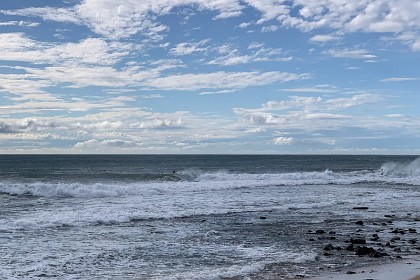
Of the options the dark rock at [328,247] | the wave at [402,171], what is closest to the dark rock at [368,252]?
the dark rock at [328,247]

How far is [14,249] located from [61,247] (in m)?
1.36

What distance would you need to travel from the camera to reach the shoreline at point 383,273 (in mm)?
10414

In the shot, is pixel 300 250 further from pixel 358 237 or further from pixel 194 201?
pixel 194 201

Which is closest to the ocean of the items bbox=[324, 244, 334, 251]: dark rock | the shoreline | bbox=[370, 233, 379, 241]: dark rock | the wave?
bbox=[324, 244, 334, 251]: dark rock

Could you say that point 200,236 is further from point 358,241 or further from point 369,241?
point 369,241

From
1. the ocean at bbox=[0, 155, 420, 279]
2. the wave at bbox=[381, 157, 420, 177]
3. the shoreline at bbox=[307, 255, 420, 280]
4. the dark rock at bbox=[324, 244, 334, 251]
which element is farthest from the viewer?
the wave at bbox=[381, 157, 420, 177]

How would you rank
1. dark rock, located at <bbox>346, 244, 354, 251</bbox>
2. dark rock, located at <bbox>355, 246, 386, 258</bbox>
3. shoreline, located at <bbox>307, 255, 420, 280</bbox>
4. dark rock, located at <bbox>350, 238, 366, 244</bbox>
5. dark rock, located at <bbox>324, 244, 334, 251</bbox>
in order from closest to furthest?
1. shoreline, located at <bbox>307, 255, 420, 280</bbox>
2. dark rock, located at <bbox>355, 246, 386, 258</bbox>
3. dark rock, located at <bbox>346, 244, 354, 251</bbox>
4. dark rock, located at <bbox>324, 244, 334, 251</bbox>
5. dark rock, located at <bbox>350, 238, 366, 244</bbox>

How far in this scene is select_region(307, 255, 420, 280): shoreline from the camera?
1041 cm

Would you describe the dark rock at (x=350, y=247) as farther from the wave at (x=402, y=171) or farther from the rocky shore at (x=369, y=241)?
the wave at (x=402, y=171)

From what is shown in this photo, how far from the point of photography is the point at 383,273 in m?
10.9

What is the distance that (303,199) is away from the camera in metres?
29.8

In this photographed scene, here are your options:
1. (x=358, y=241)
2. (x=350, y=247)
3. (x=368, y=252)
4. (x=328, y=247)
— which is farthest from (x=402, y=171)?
(x=368, y=252)

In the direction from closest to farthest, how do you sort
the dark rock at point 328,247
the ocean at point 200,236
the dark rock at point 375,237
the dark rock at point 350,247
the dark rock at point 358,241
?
the ocean at point 200,236 → the dark rock at point 350,247 → the dark rock at point 328,247 → the dark rock at point 358,241 → the dark rock at point 375,237

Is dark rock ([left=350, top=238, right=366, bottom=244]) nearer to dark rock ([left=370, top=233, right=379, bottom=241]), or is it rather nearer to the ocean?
the ocean
